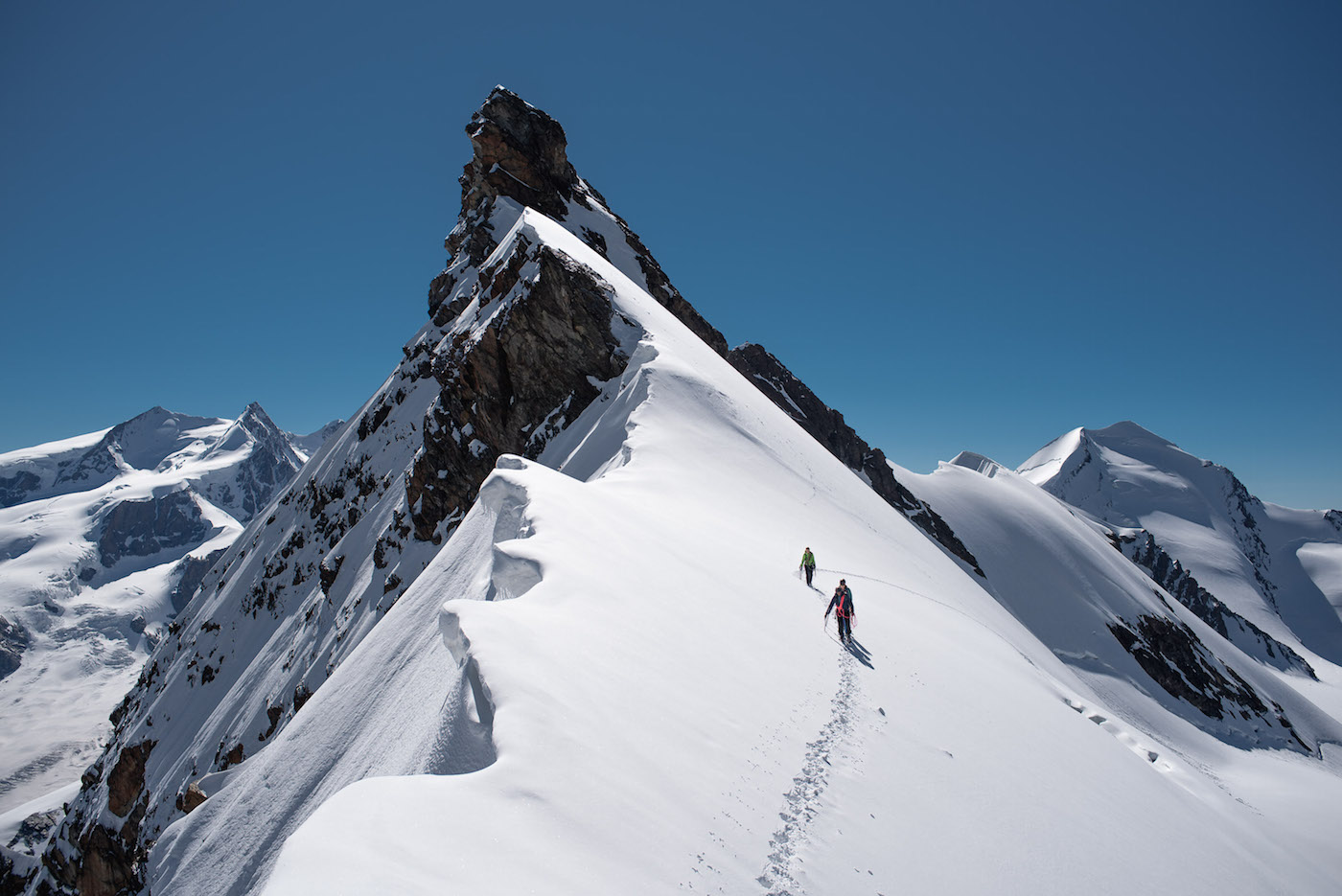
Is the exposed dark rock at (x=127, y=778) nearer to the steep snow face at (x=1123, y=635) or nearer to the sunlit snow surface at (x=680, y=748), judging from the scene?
the sunlit snow surface at (x=680, y=748)

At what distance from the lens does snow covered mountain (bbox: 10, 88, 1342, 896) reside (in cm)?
503

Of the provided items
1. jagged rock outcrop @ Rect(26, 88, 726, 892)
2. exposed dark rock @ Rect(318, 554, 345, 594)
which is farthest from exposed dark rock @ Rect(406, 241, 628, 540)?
exposed dark rock @ Rect(318, 554, 345, 594)

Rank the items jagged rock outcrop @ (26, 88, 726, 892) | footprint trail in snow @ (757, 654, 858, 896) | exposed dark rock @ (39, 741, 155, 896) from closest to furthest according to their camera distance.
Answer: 1. footprint trail in snow @ (757, 654, 858, 896)
2. jagged rock outcrop @ (26, 88, 726, 892)
3. exposed dark rock @ (39, 741, 155, 896)

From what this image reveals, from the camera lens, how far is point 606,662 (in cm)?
715

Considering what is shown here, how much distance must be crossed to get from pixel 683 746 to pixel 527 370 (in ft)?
87.1

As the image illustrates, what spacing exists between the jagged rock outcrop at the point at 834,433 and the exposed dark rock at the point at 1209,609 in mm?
54887

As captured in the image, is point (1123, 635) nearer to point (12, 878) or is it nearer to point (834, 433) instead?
point (834, 433)

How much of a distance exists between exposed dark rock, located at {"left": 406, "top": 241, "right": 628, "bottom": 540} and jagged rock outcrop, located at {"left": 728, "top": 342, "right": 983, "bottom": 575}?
36.0 m

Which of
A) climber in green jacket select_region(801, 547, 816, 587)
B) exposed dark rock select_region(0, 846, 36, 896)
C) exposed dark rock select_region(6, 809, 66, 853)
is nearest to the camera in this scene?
climber in green jacket select_region(801, 547, 816, 587)

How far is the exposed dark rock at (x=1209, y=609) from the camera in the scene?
96.8 m

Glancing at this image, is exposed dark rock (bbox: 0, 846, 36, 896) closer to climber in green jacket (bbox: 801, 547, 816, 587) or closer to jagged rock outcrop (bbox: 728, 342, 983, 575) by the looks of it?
climber in green jacket (bbox: 801, 547, 816, 587)

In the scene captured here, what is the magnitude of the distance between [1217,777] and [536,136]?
2727 inches

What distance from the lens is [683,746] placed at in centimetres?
636

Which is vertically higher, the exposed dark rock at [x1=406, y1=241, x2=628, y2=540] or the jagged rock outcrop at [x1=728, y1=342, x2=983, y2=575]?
the jagged rock outcrop at [x1=728, y1=342, x2=983, y2=575]
